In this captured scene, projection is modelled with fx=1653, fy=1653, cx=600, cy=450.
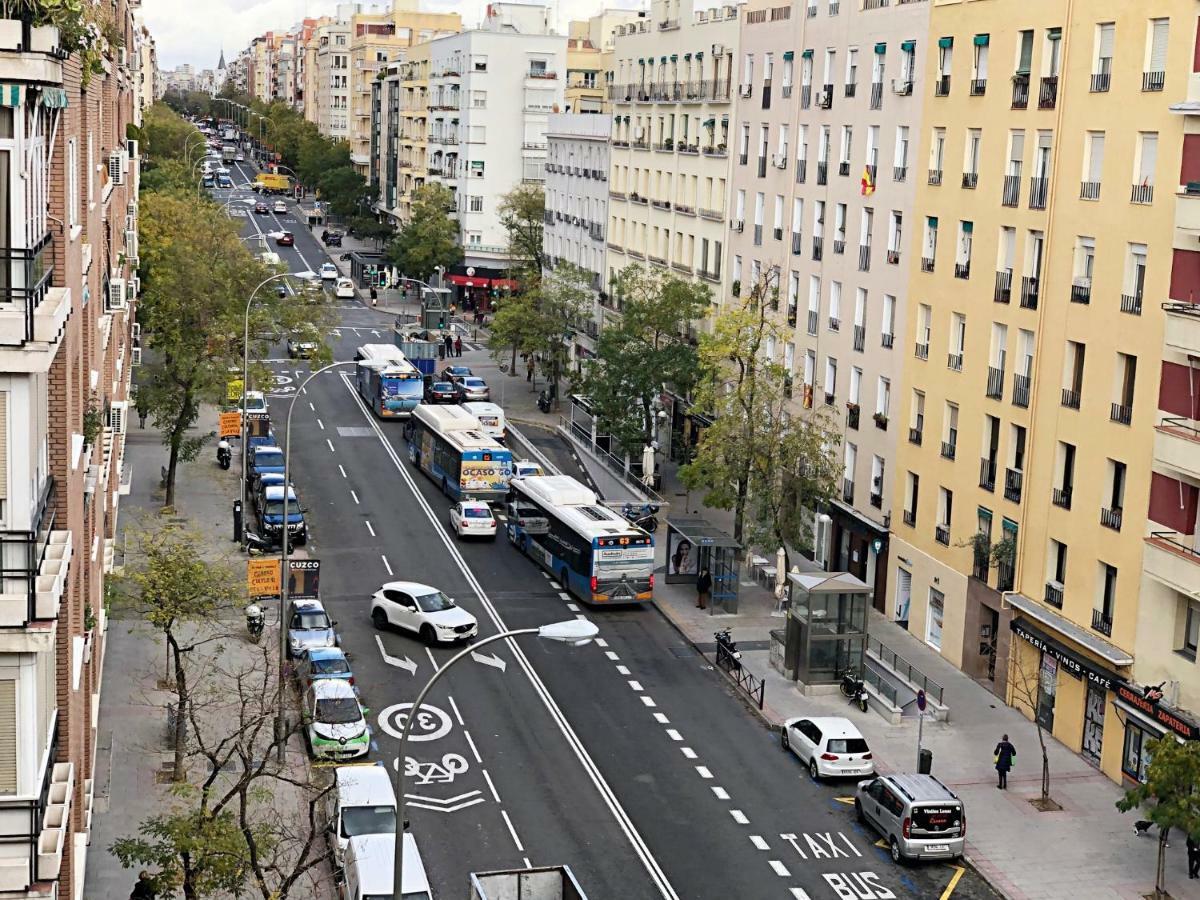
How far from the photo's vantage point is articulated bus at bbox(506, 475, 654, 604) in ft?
174

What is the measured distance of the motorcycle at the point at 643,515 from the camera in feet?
206

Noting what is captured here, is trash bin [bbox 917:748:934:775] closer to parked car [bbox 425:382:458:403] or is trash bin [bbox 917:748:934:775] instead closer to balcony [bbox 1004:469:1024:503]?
balcony [bbox 1004:469:1024:503]

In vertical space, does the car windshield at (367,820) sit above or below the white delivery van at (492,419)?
below

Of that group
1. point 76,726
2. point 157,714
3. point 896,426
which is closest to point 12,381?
point 76,726

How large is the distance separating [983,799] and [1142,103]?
17.3 m

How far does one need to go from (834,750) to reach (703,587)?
14.6m

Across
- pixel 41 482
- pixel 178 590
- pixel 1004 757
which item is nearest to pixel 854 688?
pixel 1004 757

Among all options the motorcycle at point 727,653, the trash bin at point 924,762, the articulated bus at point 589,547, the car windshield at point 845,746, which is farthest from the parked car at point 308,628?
the trash bin at point 924,762

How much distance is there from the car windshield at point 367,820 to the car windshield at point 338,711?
6554mm

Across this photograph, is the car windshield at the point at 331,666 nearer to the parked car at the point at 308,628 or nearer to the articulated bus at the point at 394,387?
the parked car at the point at 308,628

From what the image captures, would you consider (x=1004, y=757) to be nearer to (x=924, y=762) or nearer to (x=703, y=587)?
(x=924, y=762)

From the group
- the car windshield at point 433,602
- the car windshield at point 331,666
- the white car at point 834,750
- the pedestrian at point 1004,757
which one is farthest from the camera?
the car windshield at point 433,602

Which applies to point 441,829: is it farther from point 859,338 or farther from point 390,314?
point 390,314

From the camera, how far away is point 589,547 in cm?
5297
